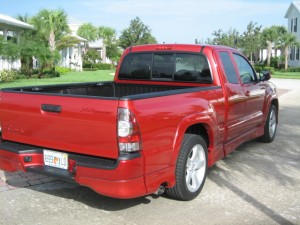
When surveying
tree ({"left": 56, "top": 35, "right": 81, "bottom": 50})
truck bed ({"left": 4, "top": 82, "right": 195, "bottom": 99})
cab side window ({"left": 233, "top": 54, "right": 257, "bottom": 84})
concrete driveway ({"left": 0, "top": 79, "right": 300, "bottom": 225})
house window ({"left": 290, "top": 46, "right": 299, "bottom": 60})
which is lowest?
concrete driveway ({"left": 0, "top": 79, "right": 300, "bottom": 225})

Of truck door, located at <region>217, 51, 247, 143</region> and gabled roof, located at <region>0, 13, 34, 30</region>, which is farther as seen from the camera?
gabled roof, located at <region>0, 13, 34, 30</region>

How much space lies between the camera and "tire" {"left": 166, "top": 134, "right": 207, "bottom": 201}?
14.5ft

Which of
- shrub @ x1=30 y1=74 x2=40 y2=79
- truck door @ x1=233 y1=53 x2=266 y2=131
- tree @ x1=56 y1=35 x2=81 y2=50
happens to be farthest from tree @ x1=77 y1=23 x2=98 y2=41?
truck door @ x1=233 y1=53 x2=266 y2=131

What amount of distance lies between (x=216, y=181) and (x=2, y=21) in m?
21.0

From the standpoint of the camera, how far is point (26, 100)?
4340 mm

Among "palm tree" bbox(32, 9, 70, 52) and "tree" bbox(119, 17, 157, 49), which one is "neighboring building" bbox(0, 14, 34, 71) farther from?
"tree" bbox(119, 17, 157, 49)

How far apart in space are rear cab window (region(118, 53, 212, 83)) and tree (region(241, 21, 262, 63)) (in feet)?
157

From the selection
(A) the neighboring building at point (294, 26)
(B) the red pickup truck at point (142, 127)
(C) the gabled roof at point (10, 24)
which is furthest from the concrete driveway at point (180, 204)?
(A) the neighboring building at point (294, 26)

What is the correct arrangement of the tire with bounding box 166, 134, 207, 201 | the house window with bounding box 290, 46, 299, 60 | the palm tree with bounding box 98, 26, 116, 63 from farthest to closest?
the palm tree with bounding box 98, 26, 116, 63, the house window with bounding box 290, 46, 299, 60, the tire with bounding box 166, 134, 207, 201

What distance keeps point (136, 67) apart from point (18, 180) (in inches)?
91.9

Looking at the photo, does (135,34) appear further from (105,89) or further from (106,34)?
(105,89)

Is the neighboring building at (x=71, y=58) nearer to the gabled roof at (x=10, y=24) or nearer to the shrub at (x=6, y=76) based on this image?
the gabled roof at (x=10, y=24)

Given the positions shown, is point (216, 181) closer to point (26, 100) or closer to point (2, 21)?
point (26, 100)

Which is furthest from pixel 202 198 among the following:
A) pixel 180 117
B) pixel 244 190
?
pixel 180 117
